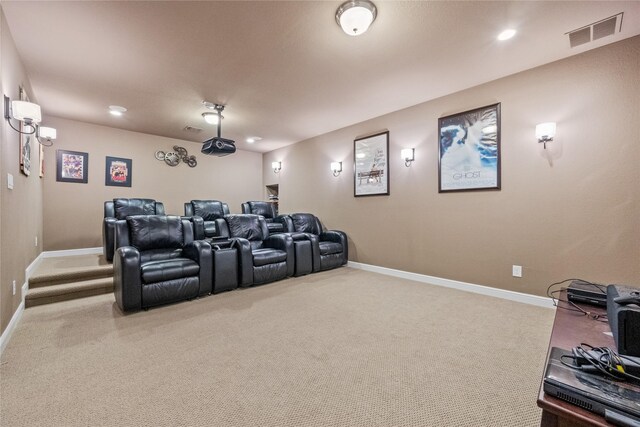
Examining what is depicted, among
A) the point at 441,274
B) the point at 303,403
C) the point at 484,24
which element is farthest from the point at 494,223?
the point at 303,403

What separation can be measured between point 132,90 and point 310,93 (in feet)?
8.10

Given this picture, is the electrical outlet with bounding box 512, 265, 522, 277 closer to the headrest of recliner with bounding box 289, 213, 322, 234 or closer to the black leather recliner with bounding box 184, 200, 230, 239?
the headrest of recliner with bounding box 289, 213, 322, 234

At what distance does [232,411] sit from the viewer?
151 centimetres

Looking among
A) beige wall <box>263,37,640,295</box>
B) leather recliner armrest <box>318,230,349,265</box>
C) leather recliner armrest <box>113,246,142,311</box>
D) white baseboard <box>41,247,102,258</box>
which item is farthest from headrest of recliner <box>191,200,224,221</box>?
beige wall <box>263,37,640,295</box>

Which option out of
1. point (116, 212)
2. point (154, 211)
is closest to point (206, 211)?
point (154, 211)

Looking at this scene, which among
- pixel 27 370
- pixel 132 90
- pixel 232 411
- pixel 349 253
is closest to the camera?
pixel 232 411

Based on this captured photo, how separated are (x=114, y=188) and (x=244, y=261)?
12.6ft

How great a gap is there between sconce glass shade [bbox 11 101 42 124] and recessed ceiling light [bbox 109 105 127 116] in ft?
6.78

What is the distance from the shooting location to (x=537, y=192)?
3.20 m

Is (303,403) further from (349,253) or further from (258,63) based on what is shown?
(349,253)

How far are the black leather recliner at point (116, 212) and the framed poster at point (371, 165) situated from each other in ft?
12.7

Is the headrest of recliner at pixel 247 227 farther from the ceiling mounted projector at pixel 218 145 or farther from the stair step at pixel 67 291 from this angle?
the stair step at pixel 67 291

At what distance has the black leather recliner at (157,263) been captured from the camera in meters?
2.88

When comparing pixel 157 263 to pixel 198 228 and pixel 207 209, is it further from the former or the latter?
pixel 207 209
